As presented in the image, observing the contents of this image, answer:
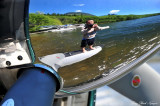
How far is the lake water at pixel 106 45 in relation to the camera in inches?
13.3

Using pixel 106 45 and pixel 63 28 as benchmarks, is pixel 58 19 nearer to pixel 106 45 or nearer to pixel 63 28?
pixel 63 28

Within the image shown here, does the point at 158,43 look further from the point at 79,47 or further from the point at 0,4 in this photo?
the point at 0,4

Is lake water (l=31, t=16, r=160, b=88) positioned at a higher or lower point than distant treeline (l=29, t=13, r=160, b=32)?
lower

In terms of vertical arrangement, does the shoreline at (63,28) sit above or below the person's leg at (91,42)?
above

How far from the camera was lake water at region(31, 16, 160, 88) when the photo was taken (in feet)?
1.11

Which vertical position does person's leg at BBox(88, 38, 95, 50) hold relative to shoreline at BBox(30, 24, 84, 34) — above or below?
below

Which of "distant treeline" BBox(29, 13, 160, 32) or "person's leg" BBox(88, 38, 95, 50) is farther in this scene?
"person's leg" BBox(88, 38, 95, 50)

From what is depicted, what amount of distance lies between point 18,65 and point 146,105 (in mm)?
767

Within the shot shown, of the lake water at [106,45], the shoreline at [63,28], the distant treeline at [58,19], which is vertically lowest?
the lake water at [106,45]

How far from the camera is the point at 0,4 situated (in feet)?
0.70

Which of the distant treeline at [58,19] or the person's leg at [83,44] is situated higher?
the distant treeline at [58,19]

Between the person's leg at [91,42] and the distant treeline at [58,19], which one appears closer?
the distant treeline at [58,19]

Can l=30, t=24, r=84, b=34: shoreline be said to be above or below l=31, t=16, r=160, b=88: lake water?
above

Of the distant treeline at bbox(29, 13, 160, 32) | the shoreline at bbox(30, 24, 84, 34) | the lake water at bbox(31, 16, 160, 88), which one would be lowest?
the lake water at bbox(31, 16, 160, 88)
